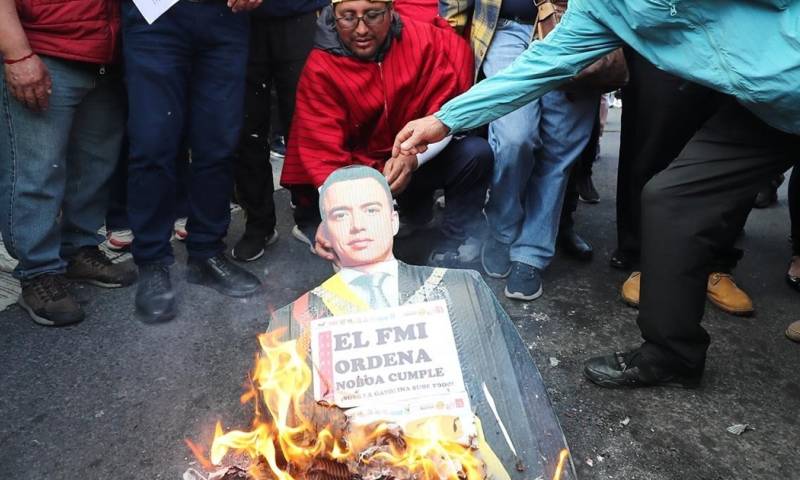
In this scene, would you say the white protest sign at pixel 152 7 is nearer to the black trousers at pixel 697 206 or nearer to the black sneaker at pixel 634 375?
the black trousers at pixel 697 206

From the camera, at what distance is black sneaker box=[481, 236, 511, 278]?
362 cm

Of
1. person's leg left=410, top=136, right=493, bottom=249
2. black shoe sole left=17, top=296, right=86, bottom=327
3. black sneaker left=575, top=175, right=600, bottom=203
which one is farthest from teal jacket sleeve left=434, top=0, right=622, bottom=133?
black sneaker left=575, top=175, right=600, bottom=203

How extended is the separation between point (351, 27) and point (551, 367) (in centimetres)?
184

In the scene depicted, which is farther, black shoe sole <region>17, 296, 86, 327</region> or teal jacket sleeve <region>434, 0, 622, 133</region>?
black shoe sole <region>17, 296, 86, 327</region>

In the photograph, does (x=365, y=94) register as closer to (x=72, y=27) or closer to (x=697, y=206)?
(x=72, y=27)

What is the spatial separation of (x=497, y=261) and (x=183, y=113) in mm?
1836

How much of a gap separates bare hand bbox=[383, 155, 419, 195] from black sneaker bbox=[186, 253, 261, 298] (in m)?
0.99

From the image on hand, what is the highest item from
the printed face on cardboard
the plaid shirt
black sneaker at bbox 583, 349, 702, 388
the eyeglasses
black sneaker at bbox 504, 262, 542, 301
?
the eyeglasses

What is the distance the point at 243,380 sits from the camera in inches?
107

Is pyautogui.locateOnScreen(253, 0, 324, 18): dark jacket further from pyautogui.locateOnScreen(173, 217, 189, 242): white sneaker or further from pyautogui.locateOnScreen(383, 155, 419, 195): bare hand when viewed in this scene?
pyautogui.locateOnScreen(173, 217, 189, 242): white sneaker

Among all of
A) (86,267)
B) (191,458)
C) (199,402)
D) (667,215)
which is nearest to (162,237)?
(86,267)

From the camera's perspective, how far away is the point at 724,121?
2.41 m

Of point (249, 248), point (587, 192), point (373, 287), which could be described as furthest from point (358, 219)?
point (587, 192)

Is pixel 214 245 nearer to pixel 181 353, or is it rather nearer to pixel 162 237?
pixel 162 237
